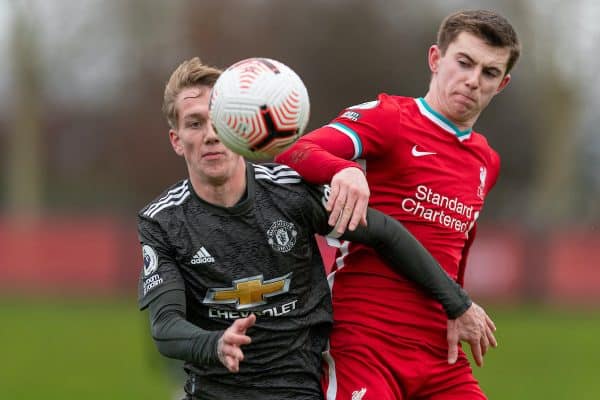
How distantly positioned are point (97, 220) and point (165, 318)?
20.6 metres

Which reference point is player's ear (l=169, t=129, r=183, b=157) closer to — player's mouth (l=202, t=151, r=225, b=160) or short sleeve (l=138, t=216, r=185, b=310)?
player's mouth (l=202, t=151, r=225, b=160)

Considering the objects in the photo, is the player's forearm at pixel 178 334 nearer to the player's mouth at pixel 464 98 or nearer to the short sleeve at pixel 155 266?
the short sleeve at pixel 155 266

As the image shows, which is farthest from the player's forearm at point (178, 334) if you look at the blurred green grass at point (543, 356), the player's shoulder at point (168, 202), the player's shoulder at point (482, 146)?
the blurred green grass at point (543, 356)

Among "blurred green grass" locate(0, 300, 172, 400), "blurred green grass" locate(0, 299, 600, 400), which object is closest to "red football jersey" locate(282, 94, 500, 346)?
"blurred green grass" locate(0, 299, 600, 400)

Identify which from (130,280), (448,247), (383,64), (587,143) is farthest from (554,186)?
(448,247)

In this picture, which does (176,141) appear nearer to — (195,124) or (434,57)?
(195,124)

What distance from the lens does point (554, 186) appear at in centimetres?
3259

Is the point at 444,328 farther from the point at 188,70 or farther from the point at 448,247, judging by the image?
the point at 188,70

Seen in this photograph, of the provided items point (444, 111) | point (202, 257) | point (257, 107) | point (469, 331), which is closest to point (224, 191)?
point (202, 257)

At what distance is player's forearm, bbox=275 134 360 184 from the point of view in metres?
4.73

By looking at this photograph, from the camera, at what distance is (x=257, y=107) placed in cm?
440

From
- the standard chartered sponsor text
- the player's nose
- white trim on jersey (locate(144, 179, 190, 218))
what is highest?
the player's nose

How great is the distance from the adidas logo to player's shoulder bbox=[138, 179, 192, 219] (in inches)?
9.5

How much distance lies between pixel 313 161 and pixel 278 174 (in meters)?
0.29
